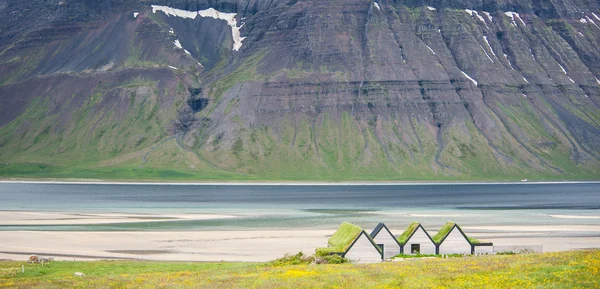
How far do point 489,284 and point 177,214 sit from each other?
9884cm

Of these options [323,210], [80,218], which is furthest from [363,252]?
[323,210]

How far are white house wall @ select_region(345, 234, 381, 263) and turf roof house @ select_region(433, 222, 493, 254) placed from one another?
647cm

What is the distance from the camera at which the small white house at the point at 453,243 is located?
68.1 m

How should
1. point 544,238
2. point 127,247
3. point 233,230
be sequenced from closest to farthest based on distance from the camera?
point 127,247 < point 544,238 < point 233,230

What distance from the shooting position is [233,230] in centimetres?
10619

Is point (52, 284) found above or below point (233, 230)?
above

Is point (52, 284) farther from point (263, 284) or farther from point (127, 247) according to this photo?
point (127, 247)

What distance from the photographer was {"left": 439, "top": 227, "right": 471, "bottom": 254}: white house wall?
6819 centimetres

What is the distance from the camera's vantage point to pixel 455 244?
6844 cm

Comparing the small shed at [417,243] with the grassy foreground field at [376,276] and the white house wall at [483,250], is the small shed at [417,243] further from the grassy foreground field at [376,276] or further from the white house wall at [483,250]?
the grassy foreground field at [376,276]

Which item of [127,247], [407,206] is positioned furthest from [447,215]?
[127,247]

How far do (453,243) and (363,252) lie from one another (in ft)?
28.8

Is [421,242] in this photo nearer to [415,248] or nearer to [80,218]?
[415,248]

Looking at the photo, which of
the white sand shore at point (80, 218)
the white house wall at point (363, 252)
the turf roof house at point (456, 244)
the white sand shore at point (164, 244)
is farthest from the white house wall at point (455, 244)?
the white sand shore at point (80, 218)
